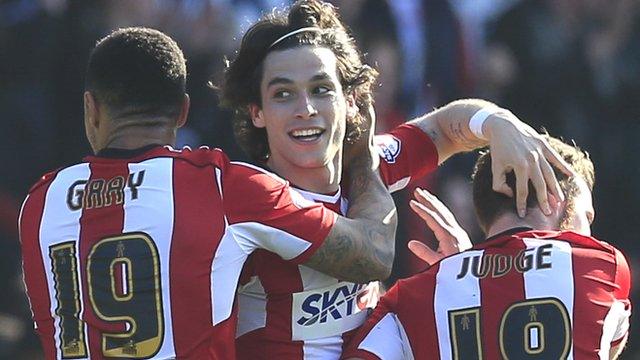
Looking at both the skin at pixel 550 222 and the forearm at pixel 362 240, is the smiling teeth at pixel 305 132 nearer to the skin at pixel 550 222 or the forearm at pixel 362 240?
the forearm at pixel 362 240

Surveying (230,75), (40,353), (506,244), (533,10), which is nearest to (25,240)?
(230,75)

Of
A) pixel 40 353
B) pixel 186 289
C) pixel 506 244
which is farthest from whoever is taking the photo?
pixel 40 353

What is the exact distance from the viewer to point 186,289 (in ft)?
11.1

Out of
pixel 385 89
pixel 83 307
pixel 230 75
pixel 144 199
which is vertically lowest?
pixel 83 307

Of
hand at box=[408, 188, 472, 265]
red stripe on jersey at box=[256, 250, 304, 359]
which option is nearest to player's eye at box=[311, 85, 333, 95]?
red stripe on jersey at box=[256, 250, 304, 359]

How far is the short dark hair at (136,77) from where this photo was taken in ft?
11.5

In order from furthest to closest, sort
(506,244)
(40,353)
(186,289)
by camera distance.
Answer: (40,353)
(506,244)
(186,289)

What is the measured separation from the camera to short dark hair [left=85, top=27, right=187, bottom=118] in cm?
352

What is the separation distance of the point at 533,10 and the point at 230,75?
293 cm

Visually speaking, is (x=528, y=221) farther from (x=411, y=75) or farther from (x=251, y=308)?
(x=411, y=75)

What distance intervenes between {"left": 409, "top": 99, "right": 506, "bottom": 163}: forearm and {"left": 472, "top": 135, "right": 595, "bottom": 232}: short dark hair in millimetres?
154

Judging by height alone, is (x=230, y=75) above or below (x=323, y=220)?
above

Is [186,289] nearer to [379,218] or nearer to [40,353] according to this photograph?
[379,218]

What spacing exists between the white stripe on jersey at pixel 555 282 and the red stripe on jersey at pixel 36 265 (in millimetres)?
1263
